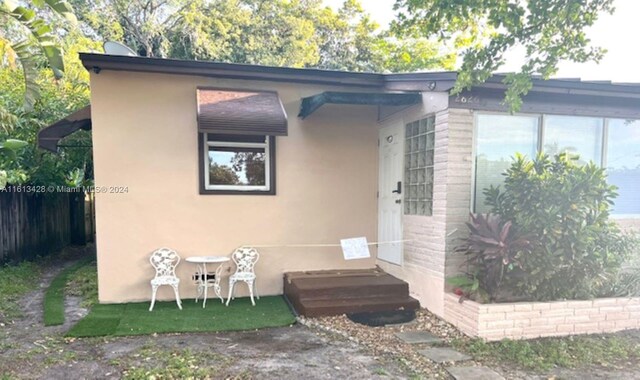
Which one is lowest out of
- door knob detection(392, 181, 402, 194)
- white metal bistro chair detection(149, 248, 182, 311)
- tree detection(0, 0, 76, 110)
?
white metal bistro chair detection(149, 248, 182, 311)

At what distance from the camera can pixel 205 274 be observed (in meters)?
6.13

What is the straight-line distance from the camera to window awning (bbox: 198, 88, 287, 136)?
5.44 meters

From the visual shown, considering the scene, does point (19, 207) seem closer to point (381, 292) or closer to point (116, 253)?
point (116, 253)

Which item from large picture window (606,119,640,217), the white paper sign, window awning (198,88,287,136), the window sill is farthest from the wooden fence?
large picture window (606,119,640,217)

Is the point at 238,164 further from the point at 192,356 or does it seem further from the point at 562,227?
the point at 562,227

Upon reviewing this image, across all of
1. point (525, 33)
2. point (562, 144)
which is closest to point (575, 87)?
point (562, 144)

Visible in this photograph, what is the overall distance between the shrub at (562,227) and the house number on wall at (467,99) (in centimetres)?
98

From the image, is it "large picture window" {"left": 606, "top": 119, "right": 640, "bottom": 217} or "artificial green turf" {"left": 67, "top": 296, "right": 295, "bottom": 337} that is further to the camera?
"large picture window" {"left": 606, "top": 119, "right": 640, "bottom": 217}

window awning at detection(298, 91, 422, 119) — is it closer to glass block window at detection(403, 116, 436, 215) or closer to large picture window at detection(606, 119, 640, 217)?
→ glass block window at detection(403, 116, 436, 215)

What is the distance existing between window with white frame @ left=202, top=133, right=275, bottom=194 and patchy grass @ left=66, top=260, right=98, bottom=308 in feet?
8.39

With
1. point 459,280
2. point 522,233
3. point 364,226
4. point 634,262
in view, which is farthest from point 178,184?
point 634,262

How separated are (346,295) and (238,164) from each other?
283cm

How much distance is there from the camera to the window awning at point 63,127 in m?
6.14

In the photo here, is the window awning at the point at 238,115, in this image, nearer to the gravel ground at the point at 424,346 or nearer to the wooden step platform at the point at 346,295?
the wooden step platform at the point at 346,295
